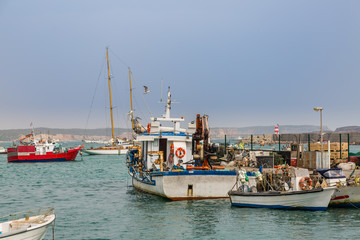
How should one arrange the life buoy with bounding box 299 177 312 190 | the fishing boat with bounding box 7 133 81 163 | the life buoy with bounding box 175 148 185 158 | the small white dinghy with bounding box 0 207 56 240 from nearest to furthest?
the small white dinghy with bounding box 0 207 56 240, the life buoy with bounding box 299 177 312 190, the life buoy with bounding box 175 148 185 158, the fishing boat with bounding box 7 133 81 163

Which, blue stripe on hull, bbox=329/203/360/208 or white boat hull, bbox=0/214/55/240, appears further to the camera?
blue stripe on hull, bbox=329/203/360/208

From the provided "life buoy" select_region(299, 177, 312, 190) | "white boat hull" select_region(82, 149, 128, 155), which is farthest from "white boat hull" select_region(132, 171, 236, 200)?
"white boat hull" select_region(82, 149, 128, 155)

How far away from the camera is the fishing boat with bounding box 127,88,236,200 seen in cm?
2886

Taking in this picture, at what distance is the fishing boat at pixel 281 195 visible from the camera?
2506cm

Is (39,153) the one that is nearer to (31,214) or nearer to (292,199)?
(31,214)

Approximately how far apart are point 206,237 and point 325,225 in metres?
6.35

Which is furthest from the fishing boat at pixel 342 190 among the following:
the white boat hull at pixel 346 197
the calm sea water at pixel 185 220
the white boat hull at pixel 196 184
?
the white boat hull at pixel 196 184

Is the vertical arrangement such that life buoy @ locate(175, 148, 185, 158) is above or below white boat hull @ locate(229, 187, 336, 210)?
above

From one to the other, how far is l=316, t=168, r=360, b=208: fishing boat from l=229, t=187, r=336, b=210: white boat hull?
118cm

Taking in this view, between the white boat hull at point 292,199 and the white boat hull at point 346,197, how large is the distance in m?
1.15

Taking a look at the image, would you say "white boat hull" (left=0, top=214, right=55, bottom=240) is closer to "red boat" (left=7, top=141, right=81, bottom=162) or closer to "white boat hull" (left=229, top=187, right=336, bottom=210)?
"white boat hull" (left=229, top=187, right=336, bottom=210)

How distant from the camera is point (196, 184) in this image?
28.9m

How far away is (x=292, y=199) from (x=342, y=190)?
10.3 ft

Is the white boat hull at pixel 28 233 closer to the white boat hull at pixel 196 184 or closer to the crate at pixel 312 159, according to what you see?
the white boat hull at pixel 196 184
